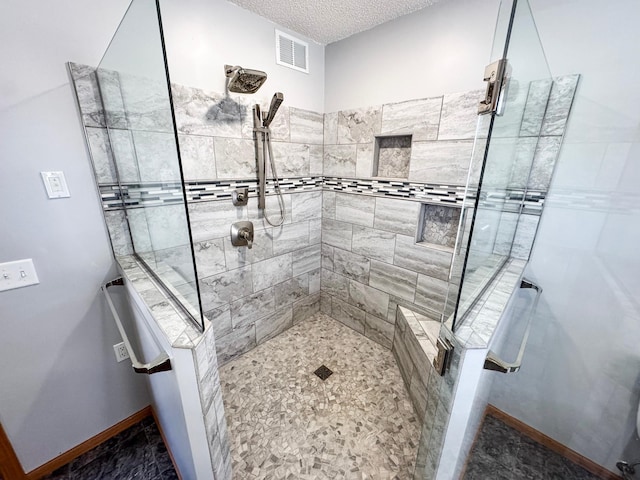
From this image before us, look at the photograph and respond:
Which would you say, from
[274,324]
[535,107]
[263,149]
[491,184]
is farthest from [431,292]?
[263,149]

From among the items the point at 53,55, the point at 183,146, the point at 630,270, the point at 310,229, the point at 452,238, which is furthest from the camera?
the point at 310,229

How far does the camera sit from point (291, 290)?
2.32 metres

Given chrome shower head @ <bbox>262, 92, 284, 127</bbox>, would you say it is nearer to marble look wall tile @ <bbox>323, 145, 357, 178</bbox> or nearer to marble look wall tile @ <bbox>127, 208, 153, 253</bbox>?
marble look wall tile @ <bbox>323, 145, 357, 178</bbox>

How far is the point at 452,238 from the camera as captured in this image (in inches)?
68.9

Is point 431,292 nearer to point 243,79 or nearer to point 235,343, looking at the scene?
point 235,343

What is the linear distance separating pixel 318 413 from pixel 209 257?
122 centimetres

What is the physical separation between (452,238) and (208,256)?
1658 millimetres

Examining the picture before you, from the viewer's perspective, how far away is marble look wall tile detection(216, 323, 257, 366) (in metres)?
1.91

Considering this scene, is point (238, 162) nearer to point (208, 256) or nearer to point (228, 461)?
point (208, 256)

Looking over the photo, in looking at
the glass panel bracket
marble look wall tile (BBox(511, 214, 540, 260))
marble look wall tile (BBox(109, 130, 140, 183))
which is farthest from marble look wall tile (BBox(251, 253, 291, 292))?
the glass panel bracket

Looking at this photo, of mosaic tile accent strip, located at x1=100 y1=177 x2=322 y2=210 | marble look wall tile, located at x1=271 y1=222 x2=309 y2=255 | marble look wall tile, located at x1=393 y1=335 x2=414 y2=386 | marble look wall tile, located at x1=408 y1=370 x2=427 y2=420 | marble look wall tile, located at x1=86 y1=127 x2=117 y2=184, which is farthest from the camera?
marble look wall tile, located at x1=271 y1=222 x2=309 y2=255

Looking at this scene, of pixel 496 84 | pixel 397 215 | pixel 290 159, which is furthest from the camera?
pixel 290 159

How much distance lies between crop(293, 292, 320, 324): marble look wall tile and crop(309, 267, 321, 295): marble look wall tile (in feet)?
0.17

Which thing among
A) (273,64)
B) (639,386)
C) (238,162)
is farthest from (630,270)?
(273,64)
